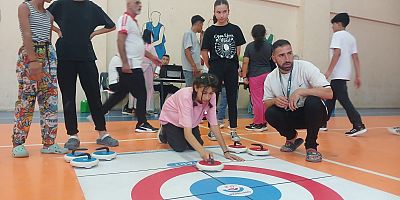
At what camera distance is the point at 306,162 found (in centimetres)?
273

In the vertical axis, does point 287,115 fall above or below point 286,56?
below

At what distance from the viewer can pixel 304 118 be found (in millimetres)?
2879

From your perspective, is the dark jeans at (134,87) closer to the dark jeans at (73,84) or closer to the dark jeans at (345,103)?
the dark jeans at (73,84)

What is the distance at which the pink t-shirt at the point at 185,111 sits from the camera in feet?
8.61

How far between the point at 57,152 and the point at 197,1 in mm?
5626

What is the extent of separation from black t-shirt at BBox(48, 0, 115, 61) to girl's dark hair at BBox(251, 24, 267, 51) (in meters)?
2.32

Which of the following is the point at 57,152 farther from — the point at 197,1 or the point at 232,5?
the point at 232,5

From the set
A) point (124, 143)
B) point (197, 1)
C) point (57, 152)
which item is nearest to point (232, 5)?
point (197, 1)

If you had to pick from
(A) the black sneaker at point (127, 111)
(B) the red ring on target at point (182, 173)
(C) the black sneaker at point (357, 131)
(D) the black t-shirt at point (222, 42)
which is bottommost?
(A) the black sneaker at point (127, 111)

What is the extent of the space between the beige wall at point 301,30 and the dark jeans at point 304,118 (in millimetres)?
4688

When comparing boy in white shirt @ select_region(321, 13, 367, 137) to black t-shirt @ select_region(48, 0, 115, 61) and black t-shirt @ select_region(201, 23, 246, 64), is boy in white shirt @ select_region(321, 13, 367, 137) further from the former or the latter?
black t-shirt @ select_region(48, 0, 115, 61)

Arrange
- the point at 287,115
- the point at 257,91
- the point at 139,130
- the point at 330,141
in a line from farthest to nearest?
the point at 257,91
the point at 139,130
the point at 330,141
the point at 287,115

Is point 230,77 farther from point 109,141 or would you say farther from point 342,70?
point 342,70

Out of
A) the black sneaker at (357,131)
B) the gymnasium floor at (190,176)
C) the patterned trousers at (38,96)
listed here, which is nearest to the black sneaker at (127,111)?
the gymnasium floor at (190,176)
